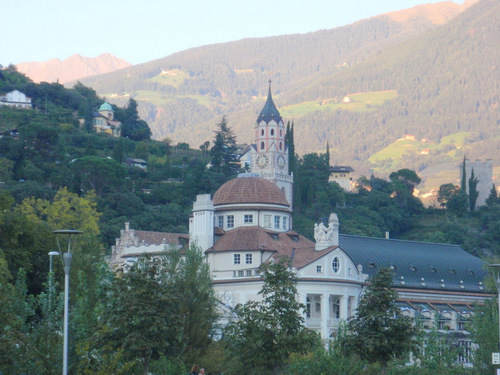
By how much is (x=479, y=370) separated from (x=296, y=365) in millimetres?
16686

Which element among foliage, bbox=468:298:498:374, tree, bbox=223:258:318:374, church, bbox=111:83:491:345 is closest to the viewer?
tree, bbox=223:258:318:374

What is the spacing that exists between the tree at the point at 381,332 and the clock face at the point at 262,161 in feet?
396

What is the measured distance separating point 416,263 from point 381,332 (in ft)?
193

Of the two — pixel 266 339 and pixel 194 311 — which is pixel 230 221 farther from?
pixel 266 339

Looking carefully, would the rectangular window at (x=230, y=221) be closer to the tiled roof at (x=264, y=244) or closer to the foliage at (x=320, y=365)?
the tiled roof at (x=264, y=244)

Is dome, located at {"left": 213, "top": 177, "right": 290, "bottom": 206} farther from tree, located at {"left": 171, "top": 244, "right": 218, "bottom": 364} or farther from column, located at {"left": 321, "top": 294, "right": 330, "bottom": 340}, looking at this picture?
tree, located at {"left": 171, "top": 244, "right": 218, "bottom": 364}

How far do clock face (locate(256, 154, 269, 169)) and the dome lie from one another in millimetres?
72440

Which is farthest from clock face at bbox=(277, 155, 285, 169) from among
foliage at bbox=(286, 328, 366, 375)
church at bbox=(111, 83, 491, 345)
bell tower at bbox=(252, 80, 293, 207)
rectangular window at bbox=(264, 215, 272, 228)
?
foliage at bbox=(286, 328, 366, 375)

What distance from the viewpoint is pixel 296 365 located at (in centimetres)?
6019

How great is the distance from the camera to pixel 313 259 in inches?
4166

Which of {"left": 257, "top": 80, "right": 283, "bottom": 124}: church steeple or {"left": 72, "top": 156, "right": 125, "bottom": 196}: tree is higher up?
{"left": 257, "top": 80, "right": 283, "bottom": 124}: church steeple

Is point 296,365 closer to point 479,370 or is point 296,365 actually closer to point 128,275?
point 128,275

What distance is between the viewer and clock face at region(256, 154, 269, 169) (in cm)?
18900

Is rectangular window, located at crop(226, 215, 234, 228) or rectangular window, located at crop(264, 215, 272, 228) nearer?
rectangular window, located at crop(264, 215, 272, 228)
